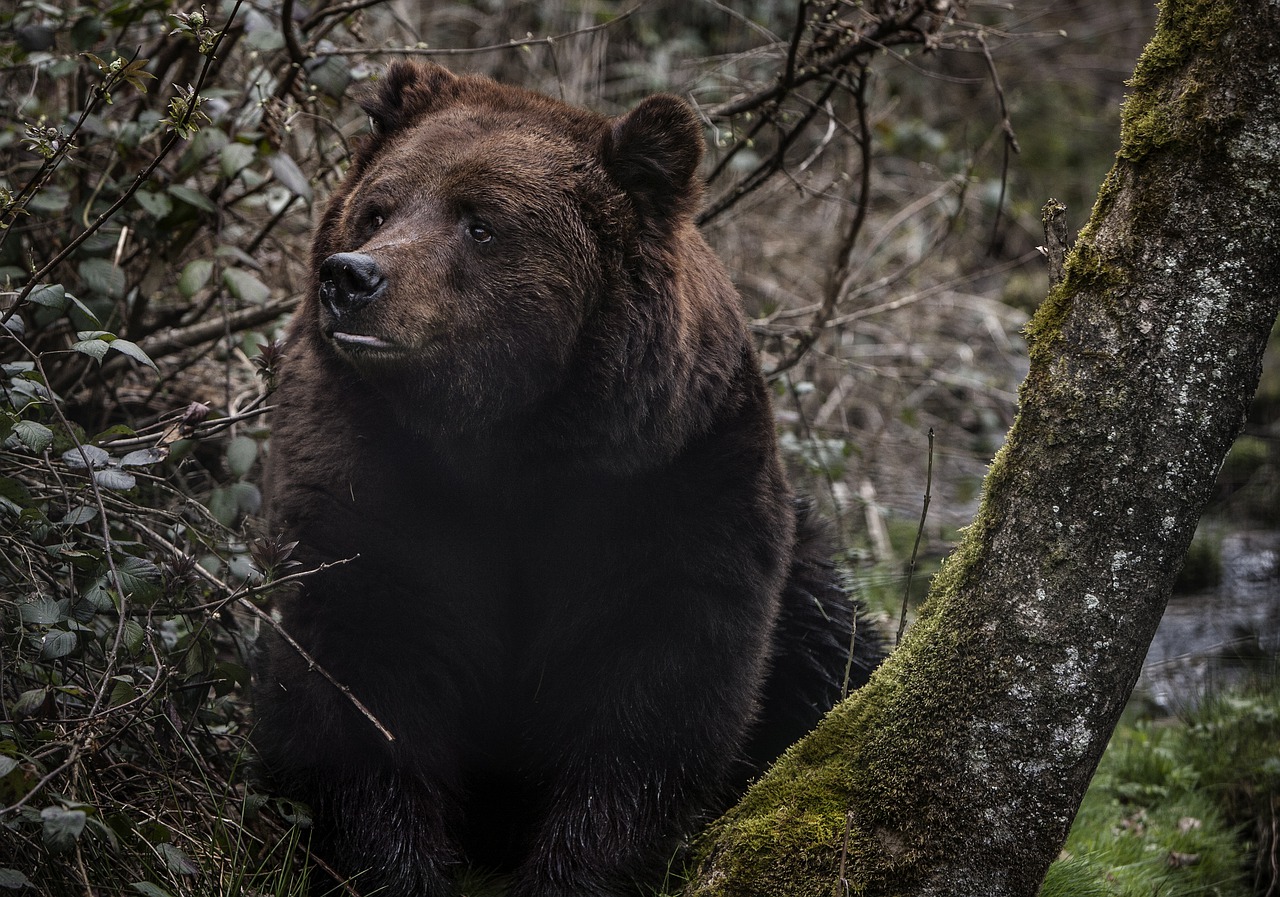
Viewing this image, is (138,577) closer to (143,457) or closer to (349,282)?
(143,457)

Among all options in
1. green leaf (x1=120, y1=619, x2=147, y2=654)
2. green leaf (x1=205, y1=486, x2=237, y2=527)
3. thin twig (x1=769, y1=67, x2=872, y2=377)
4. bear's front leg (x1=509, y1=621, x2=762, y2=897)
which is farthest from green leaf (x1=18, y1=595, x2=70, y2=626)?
thin twig (x1=769, y1=67, x2=872, y2=377)

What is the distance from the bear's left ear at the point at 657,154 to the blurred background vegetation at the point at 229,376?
111 cm

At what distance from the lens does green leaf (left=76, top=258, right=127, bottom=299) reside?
13.3ft

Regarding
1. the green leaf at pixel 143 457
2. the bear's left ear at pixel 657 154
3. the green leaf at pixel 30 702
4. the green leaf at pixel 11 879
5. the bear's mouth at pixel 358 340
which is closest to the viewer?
the green leaf at pixel 11 879

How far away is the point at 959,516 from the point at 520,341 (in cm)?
491

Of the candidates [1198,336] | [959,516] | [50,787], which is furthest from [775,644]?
[959,516]

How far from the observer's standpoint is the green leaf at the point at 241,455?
12.2 ft

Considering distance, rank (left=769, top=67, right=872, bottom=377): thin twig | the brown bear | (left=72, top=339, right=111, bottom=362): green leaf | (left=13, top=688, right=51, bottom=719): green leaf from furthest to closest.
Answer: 1. (left=769, top=67, right=872, bottom=377): thin twig
2. the brown bear
3. (left=72, top=339, right=111, bottom=362): green leaf
4. (left=13, top=688, right=51, bottom=719): green leaf

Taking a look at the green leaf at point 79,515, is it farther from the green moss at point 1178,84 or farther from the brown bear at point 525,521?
the green moss at point 1178,84

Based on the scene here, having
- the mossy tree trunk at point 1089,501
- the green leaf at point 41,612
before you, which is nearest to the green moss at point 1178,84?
the mossy tree trunk at point 1089,501

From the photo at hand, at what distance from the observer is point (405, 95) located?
12.1 feet

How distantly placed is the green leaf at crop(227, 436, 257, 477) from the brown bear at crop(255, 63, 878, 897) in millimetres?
253

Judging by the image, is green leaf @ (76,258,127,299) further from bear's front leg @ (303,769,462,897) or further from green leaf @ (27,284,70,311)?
bear's front leg @ (303,769,462,897)

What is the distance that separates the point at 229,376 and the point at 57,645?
227 cm
